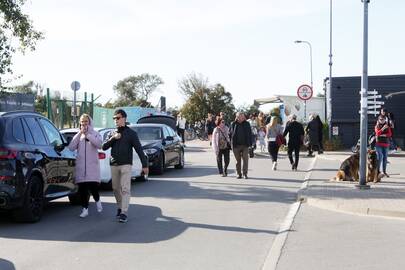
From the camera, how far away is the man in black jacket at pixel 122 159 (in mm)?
9875

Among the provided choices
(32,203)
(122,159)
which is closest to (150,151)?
(122,159)

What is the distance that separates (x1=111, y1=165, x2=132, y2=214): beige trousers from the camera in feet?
32.3

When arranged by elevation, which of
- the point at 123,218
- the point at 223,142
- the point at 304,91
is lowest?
the point at 123,218

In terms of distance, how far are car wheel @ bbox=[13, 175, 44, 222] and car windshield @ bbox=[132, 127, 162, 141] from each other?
29.3 ft

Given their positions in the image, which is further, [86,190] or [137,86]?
[137,86]

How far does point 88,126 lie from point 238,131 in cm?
701

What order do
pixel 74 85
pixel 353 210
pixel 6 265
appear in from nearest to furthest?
1. pixel 6 265
2. pixel 353 210
3. pixel 74 85

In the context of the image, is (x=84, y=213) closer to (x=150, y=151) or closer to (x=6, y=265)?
(x=6, y=265)

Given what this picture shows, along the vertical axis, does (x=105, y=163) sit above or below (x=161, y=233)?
above

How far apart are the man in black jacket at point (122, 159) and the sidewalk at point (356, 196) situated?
12.4ft

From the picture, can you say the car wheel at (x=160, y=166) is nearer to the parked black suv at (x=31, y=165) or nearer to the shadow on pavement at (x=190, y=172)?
the shadow on pavement at (x=190, y=172)

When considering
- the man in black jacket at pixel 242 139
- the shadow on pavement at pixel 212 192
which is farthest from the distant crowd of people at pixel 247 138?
the shadow on pavement at pixel 212 192

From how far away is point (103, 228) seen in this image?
9.33m

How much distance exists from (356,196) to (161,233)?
506 centimetres
